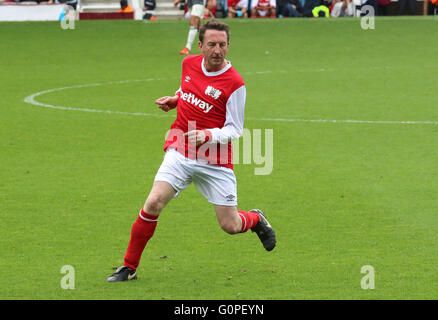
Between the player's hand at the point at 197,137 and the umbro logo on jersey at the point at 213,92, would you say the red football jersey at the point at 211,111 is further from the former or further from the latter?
the player's hand at the point at 197,137

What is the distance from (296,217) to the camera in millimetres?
9703

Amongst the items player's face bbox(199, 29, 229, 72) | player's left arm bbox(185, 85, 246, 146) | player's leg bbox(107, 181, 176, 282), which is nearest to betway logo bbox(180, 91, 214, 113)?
player's left arm bbox(185, 85, 246, 146)

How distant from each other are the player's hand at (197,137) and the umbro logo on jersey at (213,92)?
1.21 feet

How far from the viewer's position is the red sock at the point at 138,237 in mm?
7500

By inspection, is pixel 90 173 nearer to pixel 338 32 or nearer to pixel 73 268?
pixel 73 268

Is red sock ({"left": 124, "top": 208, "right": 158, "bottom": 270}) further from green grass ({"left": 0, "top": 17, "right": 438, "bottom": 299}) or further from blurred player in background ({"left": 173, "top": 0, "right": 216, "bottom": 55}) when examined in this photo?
blurred player in background ({"left": 173, "top": 0, "right": 216, "bottom": 55})

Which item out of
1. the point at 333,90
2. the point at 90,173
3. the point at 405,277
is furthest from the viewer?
the point at 333,90

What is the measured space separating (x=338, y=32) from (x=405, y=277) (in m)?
23.2

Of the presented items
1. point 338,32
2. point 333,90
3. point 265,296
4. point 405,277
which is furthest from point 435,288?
point 338,32

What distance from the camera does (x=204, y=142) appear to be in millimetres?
7348

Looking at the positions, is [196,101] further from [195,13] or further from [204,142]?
[195,13]

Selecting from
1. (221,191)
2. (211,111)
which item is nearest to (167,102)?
(211,111)

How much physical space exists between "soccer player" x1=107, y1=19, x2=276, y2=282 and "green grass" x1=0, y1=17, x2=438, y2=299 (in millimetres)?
431

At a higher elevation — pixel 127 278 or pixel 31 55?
pixel 127 278
